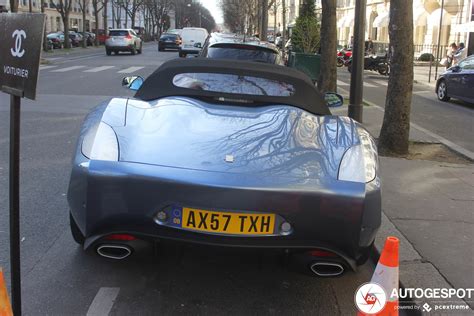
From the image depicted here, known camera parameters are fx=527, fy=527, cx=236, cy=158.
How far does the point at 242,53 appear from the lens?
348 inches

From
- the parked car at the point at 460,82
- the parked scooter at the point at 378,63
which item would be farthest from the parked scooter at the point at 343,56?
the parked car at the point at 460,82

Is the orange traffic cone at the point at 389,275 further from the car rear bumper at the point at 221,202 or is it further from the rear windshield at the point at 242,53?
the rear windshield at the point at 242,53

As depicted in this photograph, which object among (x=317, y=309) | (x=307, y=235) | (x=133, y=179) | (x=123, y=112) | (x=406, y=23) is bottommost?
(x=317, y=309)

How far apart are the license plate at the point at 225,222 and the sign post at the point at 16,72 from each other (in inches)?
33.2

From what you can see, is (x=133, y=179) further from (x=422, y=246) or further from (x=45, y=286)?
(x=422, y=246)

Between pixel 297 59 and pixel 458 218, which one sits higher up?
pixel 297 59

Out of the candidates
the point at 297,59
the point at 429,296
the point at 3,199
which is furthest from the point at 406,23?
the point at 297,59

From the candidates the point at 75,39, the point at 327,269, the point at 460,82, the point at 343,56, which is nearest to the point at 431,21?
the point at 343,56

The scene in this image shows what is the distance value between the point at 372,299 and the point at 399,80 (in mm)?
4886

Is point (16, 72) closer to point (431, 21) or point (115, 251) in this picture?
point (115, 251)

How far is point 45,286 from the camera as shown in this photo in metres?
3.34

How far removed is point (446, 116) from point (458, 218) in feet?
26.4

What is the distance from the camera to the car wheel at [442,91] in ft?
48.5

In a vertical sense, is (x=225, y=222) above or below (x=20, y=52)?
below
